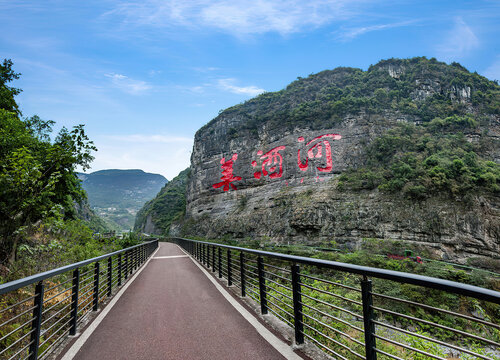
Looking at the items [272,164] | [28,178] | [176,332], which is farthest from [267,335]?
[272,164]

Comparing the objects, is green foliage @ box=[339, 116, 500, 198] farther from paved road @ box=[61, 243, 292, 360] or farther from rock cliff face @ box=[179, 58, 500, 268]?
paved road @ box=[61, 243, 292, 360]

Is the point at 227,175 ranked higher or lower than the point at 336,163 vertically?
higher

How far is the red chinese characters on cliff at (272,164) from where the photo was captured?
40.5 meters

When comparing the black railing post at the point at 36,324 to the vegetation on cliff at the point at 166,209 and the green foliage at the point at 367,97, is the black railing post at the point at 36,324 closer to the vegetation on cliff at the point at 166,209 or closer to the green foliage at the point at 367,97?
the green foliage at the point at 367,97

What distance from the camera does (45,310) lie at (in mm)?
3334

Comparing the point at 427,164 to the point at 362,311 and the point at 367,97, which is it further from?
the point at 362,311

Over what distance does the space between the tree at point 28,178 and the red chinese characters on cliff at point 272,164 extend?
3134cm

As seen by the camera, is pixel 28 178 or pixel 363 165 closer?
pixel 28 178

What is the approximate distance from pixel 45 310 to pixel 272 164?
1535 inches

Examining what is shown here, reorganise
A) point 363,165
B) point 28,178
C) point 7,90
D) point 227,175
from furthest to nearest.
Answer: point 227,175, point 363,165, point 7,90, point 28,178

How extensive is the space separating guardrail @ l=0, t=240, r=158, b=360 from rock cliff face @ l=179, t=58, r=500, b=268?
82.2 feet

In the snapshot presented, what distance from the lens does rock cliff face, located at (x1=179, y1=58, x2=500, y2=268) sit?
24688 mm

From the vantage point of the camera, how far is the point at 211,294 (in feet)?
22.2

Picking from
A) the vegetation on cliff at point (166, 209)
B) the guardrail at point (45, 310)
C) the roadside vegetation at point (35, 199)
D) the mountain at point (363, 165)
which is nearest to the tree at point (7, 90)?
the roadside vegetation at point (35, 199)
